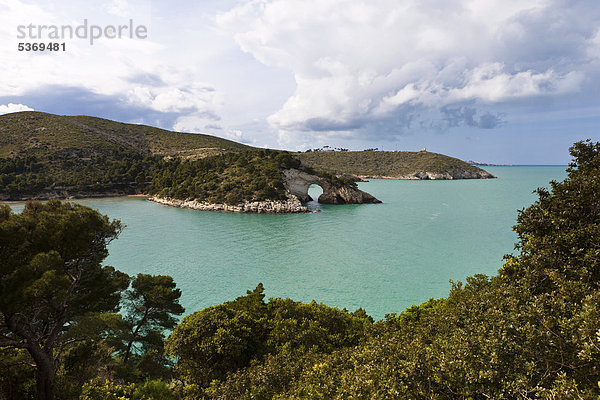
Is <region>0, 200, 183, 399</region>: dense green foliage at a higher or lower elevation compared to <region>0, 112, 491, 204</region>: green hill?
lower

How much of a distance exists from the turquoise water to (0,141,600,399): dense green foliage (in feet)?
23.8

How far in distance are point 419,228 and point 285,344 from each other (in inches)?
1441

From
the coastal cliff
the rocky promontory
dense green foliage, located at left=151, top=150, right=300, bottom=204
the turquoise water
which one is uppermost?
the coastal cliff

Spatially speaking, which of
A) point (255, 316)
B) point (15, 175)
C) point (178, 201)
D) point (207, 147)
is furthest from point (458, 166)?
point (15, 175)

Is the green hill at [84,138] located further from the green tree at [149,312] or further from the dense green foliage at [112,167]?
the green tree at [149,312]

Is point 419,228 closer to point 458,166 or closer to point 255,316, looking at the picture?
point 255,316

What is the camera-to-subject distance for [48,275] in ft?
23.5

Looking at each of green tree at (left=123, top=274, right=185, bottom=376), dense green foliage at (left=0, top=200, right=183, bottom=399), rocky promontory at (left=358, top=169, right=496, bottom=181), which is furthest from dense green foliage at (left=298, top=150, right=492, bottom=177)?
dense green foliage at (left=0, top=200, right=183, bottom=399)

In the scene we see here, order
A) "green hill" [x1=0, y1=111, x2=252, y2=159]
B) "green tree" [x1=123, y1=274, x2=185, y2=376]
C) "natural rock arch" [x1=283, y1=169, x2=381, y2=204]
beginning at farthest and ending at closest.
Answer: "green hill" [x1=0, y1=111, x2=252, y2=159] < "natural rock arch" [x1=283, y1=169, x2=381, y2=204] < "green tree" [x1=123, y1=274, x2=185, y2=376]

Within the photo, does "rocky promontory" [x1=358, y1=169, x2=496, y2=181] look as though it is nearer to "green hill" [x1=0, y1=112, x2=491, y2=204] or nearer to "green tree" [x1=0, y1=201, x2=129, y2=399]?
"green hill" [x1=0, y1=112, x2=491, y2=204]

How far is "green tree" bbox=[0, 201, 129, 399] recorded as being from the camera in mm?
7109

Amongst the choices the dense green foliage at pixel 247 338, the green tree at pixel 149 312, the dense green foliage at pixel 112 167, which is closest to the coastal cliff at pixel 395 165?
the dense green foliage at pixel 112 167

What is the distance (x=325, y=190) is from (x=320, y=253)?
4136cm

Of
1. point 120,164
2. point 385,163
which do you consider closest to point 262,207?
point 120,164
